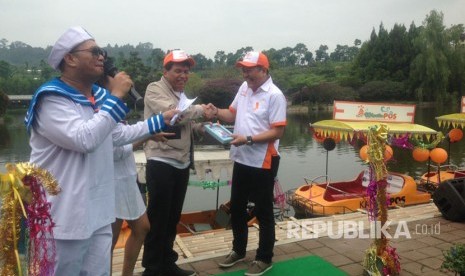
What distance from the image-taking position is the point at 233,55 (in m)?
81.9

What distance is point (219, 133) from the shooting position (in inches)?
140

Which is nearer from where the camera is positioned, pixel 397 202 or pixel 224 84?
pixel 397 202

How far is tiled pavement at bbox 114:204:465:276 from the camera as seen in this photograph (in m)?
3.72

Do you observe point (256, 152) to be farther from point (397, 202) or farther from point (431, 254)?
point (397, 202)

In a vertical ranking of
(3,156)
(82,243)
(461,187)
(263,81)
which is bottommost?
(3,156)

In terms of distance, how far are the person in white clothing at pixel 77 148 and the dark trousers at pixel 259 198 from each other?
162 cm

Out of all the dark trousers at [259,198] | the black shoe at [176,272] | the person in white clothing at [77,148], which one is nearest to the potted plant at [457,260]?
the dark trousers at [259,198]

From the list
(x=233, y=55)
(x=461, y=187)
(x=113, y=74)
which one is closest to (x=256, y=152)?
(x=113, y=74)

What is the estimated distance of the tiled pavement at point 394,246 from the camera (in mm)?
3723

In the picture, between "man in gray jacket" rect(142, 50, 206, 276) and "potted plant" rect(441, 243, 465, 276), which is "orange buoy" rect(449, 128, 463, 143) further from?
"man in gray jacket" rect(142, 50, 206, 276)

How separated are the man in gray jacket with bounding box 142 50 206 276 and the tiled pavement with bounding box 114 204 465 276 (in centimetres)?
45

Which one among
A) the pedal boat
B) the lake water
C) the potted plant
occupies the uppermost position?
the potted plant

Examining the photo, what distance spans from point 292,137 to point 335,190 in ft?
54.2

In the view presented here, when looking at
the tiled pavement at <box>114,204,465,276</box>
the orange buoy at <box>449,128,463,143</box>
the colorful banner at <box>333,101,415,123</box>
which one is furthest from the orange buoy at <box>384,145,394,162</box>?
the orange buoy at <box>449,128,463,143</box>
